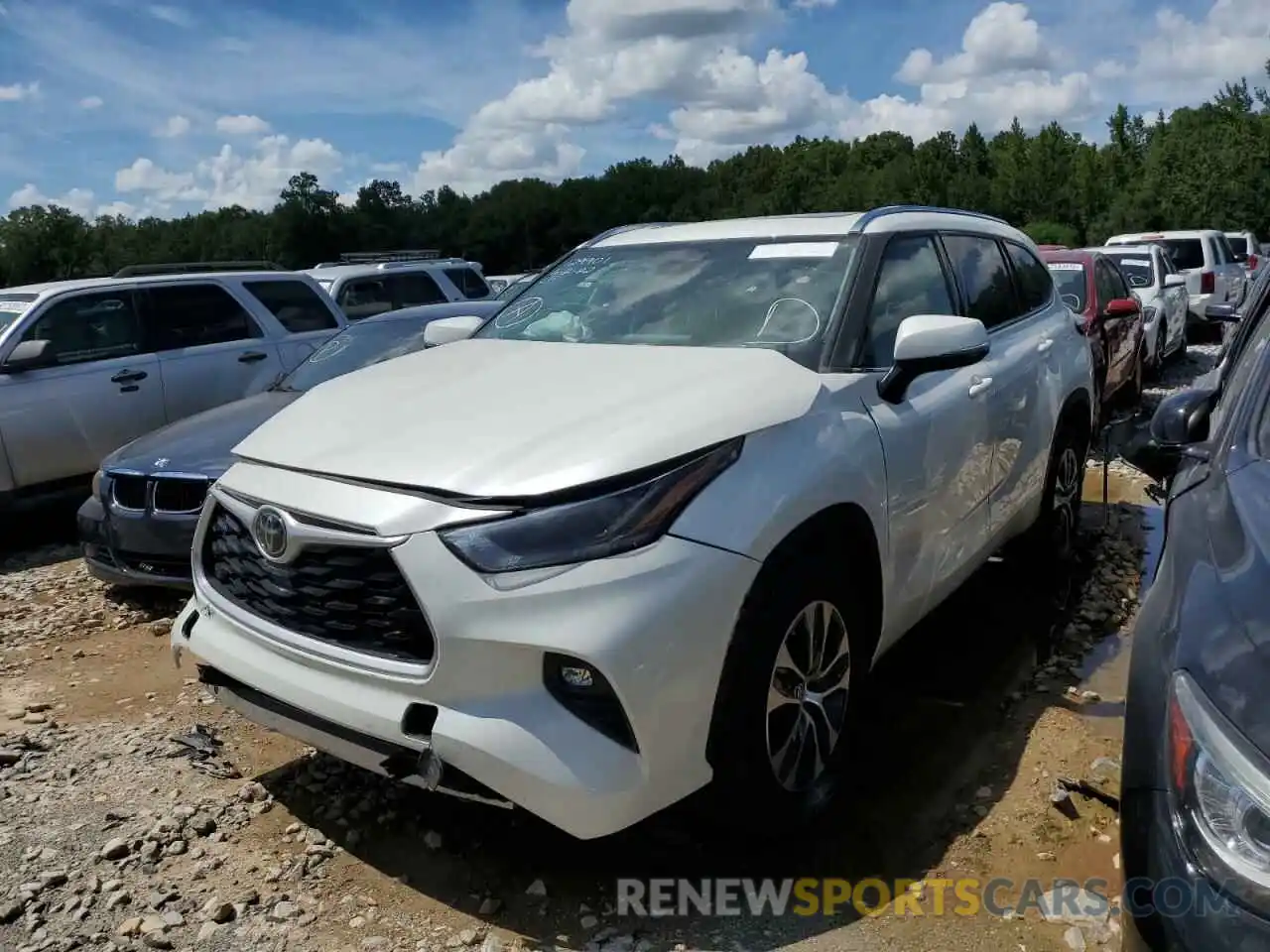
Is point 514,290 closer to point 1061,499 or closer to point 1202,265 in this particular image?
point 1061,499

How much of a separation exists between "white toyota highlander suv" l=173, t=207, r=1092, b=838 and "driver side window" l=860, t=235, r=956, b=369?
0.02 m

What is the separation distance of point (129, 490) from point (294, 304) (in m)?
3.57

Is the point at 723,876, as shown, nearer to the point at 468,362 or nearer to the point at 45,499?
the point at 468,362

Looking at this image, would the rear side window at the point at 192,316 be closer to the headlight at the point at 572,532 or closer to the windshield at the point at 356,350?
the windshield at the point at 356,350

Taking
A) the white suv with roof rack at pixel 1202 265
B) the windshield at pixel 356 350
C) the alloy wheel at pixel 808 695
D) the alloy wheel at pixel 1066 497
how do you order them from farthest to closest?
the white suv with roof rack at pixel 1202 265 → the windshield at pixel 356 350 → the alloy wheel at pixel 1066 497 → the alloy wheel at pixel 808 695

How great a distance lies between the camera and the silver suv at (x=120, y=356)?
7020mm

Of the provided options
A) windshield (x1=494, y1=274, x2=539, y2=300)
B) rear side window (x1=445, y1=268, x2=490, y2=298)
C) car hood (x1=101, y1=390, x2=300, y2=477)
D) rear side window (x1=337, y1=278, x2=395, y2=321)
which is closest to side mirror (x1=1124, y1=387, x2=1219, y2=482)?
windshield (x1=494, y1=274, x2=539, y2=300)

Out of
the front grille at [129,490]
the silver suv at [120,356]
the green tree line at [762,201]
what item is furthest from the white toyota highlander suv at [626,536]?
the green tree line at [762,201]

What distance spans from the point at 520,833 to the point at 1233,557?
6.95ft

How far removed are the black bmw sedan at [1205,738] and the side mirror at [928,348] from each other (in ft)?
3.08

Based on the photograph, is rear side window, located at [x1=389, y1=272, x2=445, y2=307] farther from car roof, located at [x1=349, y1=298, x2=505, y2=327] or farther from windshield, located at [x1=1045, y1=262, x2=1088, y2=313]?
windshield, located at [x1=1045, y1=262, x2=1088, y2=313]

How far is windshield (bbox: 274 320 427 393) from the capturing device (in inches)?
257

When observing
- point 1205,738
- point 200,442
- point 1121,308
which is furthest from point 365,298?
point 1205,738

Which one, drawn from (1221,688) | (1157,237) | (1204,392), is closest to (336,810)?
(1221,688)
